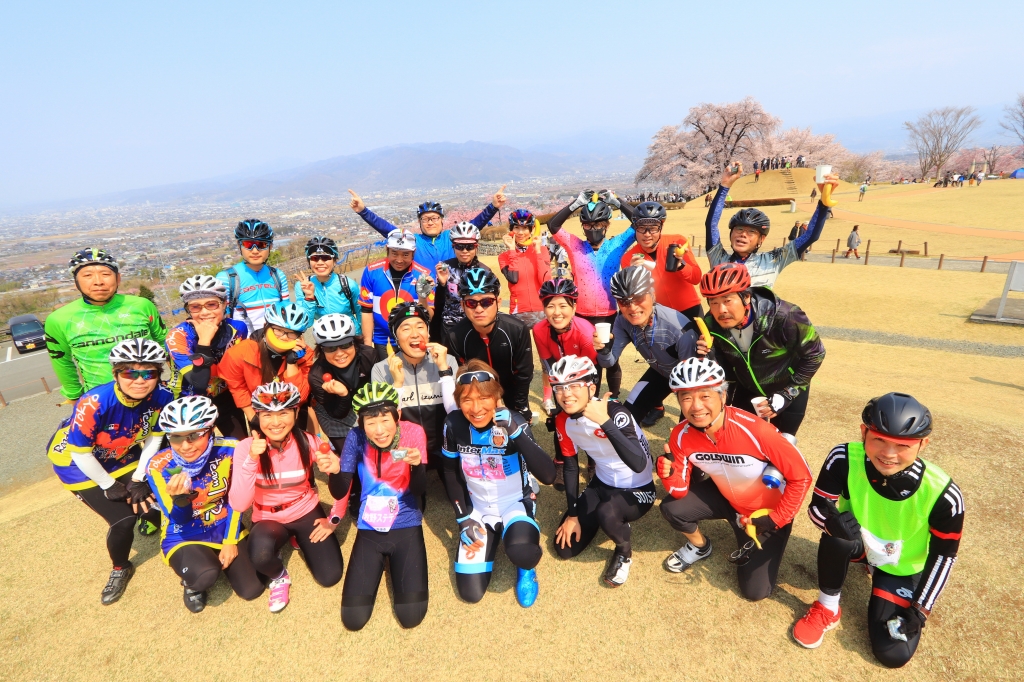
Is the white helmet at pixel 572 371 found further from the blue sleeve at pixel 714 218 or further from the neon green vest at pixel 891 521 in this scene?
the blue sleeve at pixel 714 218

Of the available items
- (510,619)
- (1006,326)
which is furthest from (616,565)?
(1006,326)

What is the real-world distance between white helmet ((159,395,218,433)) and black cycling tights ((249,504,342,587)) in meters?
1.32

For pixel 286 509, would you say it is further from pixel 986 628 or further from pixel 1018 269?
pixel 1018 269

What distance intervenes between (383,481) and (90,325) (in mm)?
4029

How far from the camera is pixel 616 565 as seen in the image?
4.57m

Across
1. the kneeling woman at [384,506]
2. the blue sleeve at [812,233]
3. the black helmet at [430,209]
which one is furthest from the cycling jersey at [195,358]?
the blue sleeve at [812,233]

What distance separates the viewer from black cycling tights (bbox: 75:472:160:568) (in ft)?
15.8

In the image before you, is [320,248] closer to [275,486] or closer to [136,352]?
[136,352]

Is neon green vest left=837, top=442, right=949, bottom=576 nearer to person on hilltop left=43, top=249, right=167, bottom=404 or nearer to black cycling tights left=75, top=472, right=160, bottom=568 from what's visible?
black cycling tights left=75, top=472, right=160, bottom=568

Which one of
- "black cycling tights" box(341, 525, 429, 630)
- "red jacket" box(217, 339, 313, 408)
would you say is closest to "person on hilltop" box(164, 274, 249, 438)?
"red jacket" box(217, 339, 313, 408)

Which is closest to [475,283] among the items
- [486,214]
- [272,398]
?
[272,398]

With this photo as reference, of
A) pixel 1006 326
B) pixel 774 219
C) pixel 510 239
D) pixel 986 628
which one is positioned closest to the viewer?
pixel 986 628

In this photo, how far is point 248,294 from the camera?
21.6 feet

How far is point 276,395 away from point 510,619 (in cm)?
315
